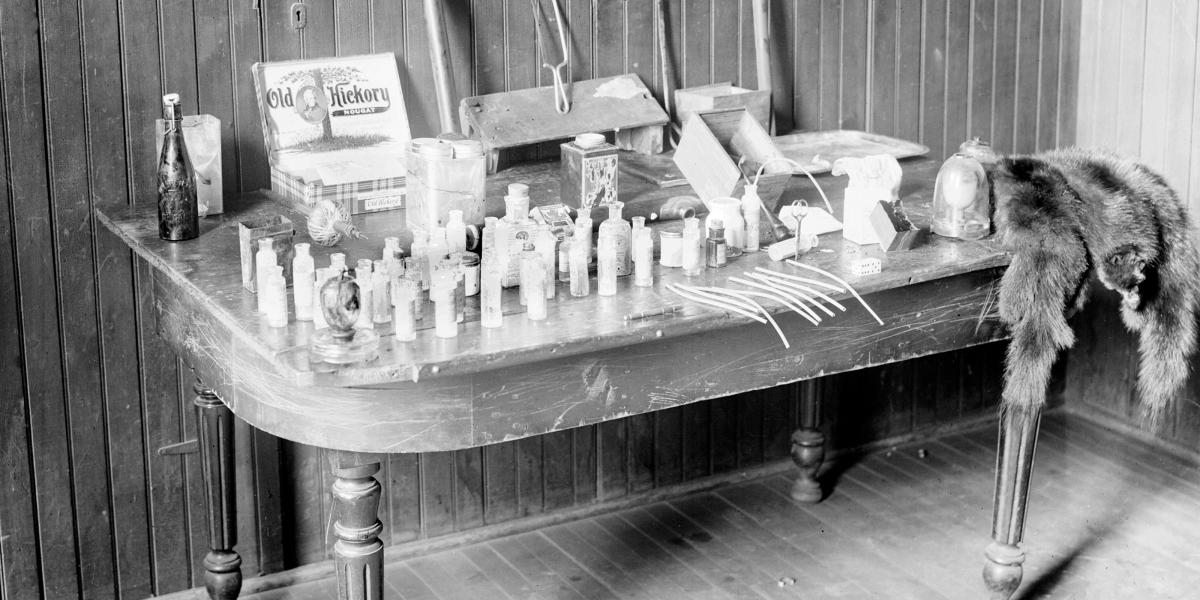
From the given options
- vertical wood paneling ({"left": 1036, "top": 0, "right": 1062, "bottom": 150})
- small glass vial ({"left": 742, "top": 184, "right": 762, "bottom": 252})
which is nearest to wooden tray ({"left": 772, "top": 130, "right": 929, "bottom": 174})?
small glass vial ({"left": 742, "top": 184, "right": 762, "bottom": 252})

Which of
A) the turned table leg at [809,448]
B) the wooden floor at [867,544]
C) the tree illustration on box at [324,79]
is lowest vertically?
the wooden floor at [867,544]

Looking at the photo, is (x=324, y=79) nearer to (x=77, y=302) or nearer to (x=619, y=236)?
(x=77, y=302)

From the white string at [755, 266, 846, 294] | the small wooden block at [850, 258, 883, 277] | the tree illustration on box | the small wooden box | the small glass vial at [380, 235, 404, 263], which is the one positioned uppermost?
the tree illustration on box

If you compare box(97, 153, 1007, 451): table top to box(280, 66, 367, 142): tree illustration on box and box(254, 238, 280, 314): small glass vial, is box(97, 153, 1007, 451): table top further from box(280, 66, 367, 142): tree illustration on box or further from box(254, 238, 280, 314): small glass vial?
box(280, 66, 367, 142): tree illustration on box

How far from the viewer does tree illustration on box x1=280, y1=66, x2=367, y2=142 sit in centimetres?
298

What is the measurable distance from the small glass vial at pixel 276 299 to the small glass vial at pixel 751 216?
36.2 inches

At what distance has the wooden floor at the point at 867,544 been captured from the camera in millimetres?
3223

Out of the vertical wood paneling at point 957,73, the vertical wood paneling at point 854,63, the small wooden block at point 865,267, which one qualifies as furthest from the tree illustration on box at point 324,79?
the vertical wood paneling at point 957,73

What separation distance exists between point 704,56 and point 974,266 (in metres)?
1.05

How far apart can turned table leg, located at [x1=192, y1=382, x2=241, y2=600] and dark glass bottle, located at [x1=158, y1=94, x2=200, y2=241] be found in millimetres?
392

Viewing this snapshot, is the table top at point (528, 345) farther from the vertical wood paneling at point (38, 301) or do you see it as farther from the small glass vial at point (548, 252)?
the vertical wood paneling at point (38, 301)

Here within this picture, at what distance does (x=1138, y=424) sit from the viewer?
4102 mm

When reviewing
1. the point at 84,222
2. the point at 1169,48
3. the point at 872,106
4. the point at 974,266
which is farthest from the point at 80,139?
the point at 1169,48

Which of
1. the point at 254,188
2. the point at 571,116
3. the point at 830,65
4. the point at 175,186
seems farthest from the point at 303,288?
the point at 830,65
